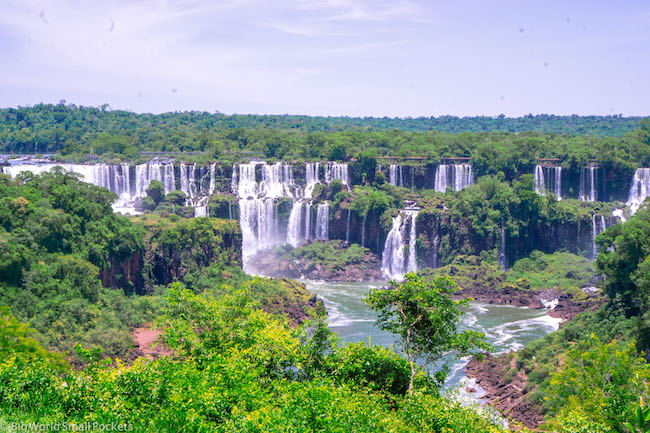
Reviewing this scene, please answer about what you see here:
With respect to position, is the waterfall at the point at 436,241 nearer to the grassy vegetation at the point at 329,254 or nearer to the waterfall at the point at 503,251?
the waterfall at the point at 503,251

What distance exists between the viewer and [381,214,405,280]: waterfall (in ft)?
196

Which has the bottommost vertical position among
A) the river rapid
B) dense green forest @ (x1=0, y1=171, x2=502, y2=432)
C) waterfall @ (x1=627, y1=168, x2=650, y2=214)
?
the river rapid

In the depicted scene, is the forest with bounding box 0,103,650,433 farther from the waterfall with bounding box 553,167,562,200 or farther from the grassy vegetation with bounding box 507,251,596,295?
the waterfall with bounding box 553,167,562,200

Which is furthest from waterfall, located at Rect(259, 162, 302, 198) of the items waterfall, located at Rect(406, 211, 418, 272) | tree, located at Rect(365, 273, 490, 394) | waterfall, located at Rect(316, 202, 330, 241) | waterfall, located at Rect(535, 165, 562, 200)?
tree, located at Rect(365, 273, 490, 394)

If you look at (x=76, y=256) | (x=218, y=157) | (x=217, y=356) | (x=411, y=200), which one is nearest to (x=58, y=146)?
(x=218, y=157)

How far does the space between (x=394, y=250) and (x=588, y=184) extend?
22.2 meters

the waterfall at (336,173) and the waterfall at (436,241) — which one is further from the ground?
the waterfall at (336,173)

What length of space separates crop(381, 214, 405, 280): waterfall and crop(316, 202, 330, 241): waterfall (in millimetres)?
6299

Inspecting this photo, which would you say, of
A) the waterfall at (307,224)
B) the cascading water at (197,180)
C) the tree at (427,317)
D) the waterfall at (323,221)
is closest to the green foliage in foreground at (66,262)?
the tree at (427,317)

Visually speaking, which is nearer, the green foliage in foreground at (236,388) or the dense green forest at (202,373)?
the green foliage in foreground at (236,388)

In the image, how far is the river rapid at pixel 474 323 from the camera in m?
38.0
